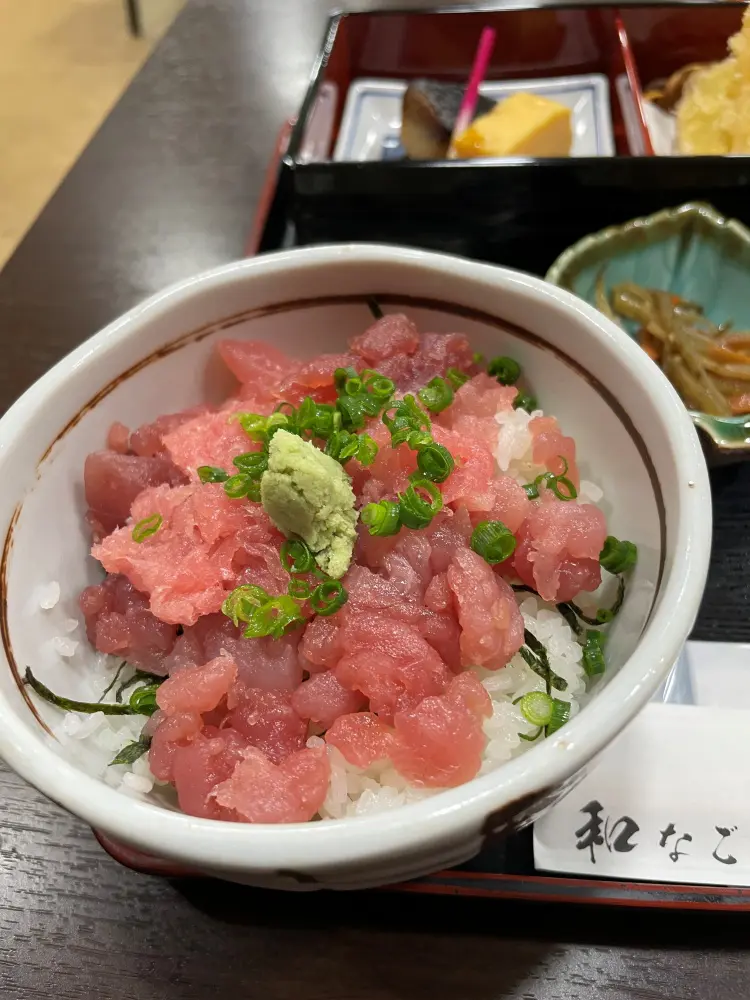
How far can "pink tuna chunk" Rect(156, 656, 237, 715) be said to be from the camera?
1.04 metres

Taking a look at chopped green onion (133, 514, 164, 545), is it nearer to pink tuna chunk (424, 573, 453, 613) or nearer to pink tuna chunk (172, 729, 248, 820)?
pink tuna chunk (172, 729, 248, 820)

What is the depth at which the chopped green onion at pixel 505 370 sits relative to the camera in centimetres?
142

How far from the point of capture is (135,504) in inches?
50.0

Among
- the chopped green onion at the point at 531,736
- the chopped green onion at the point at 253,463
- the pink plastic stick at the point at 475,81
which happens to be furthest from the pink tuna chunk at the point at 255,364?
the pink plastic stick at the point at 475,81

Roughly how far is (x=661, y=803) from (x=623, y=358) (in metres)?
0.73

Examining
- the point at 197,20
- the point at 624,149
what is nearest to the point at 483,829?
the point at 624,149

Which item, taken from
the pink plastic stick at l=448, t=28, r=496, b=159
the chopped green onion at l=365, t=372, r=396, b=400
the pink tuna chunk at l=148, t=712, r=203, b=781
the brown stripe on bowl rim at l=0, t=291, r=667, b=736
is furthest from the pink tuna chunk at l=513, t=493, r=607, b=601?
the pink plastic stick at l=448, t=28, r=496, b=159

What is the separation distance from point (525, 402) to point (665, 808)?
740 millimetres

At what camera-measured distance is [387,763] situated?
3.40 feet

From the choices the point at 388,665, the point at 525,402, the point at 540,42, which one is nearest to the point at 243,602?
the point at 388,665

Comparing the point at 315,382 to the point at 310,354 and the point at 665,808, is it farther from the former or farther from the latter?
the point at 665,808

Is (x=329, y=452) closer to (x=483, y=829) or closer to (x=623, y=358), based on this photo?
(x=623, y=358)

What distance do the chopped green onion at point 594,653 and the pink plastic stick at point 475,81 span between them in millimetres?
1981

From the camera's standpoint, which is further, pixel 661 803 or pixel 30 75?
pixel 30 75
